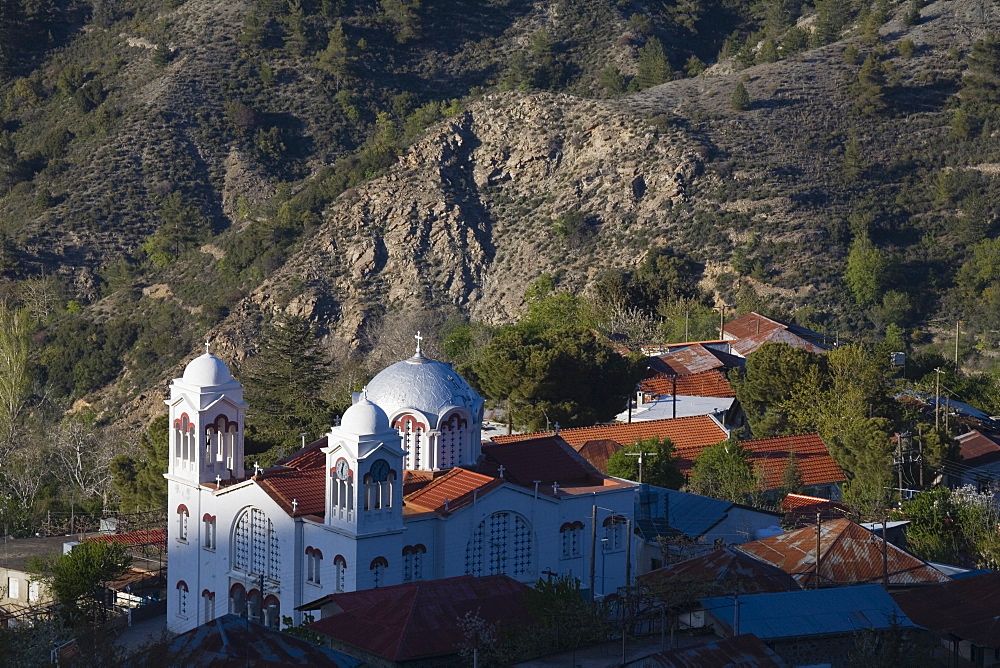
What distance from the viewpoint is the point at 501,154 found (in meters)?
101

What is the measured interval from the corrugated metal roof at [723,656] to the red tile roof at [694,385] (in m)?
33.7

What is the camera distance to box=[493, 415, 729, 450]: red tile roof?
59875mm

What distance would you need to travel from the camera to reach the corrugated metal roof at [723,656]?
1324 inches

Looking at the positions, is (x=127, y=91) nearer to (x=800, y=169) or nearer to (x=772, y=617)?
(x=800, y=169)

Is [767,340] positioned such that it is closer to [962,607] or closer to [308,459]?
[308,459]

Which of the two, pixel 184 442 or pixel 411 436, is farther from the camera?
pixel 184 442

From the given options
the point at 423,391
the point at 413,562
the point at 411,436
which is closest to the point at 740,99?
the point at 423,391

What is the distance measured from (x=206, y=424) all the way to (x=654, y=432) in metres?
21.8

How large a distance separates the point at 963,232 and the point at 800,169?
381 inches

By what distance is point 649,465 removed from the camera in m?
54.5

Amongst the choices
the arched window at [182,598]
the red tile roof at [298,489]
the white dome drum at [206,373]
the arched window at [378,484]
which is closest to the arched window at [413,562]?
the arched window at [378,484]

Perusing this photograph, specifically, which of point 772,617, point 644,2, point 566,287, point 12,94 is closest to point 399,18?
point 644,2

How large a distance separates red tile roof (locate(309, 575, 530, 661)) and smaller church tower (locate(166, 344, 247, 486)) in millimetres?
6688

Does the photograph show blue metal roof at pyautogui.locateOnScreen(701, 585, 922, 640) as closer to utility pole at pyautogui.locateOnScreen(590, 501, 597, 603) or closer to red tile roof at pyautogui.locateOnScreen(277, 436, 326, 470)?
utility pole at pyautogui.locateOnScreen(590, 501, 597, 603)
